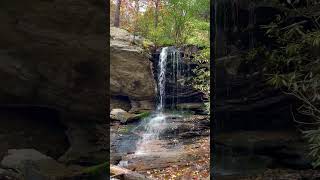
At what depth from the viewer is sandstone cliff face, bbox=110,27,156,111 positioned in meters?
18.6

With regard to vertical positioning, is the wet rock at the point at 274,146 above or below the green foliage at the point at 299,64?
below

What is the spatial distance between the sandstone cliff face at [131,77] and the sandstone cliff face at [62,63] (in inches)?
521

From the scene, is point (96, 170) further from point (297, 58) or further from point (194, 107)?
point (194, 107)

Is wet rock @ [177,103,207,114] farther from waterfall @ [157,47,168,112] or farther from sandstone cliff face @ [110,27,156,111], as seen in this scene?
sandstone cliff face @ [110,27,156,111]

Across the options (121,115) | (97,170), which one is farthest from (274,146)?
(121,115)

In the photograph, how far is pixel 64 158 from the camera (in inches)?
201

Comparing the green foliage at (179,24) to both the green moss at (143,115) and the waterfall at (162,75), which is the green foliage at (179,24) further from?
the green moss at (143,115)

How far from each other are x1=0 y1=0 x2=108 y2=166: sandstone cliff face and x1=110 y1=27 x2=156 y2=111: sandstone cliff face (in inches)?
521

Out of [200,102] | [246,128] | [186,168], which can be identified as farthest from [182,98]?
[246,128]

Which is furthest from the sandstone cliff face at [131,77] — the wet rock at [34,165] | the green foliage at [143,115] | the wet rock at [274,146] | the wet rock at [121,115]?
the wet rock at [34,165]

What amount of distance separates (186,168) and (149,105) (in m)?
8.53

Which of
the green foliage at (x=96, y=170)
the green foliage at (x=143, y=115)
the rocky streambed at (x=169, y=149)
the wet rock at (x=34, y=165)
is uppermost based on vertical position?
the wet rock at (x=34, y=165)

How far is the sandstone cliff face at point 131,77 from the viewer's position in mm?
18562

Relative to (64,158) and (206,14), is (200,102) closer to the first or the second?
(206,14)
